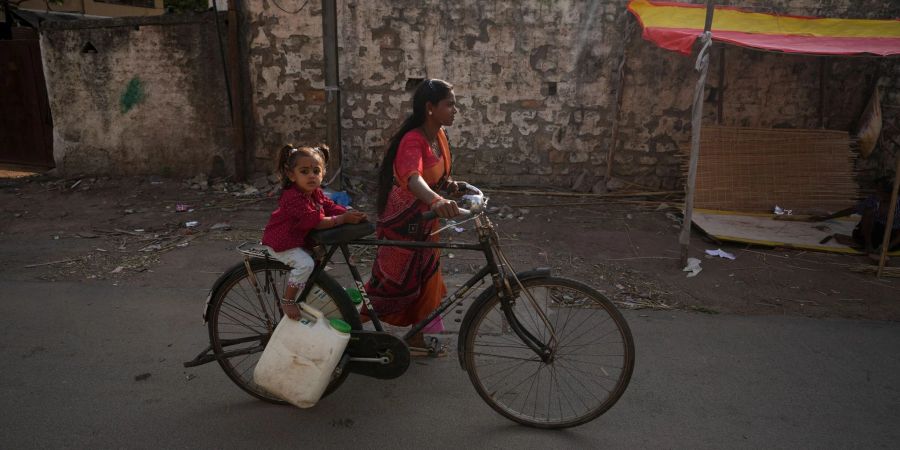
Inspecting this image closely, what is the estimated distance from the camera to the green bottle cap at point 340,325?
2561 mm

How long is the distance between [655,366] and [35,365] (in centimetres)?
364

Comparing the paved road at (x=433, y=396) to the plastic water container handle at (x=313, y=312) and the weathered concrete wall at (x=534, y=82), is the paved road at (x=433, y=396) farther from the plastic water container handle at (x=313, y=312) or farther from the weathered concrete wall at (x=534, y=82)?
the weathered concrete wall at (x=534, y=82)

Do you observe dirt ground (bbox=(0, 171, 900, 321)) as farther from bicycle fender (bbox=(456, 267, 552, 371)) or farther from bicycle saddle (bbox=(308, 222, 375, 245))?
bicycle saddle (bbox=(308, 222, 375, 245))

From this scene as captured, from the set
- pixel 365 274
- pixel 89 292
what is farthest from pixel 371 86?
pixel 89 292

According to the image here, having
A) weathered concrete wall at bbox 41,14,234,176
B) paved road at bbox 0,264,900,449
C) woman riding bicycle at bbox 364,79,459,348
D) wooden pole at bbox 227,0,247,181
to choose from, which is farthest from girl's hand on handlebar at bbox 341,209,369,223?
weathered concrete wall at bbox 41,14,234,176

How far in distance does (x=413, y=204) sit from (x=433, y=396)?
3.42ft

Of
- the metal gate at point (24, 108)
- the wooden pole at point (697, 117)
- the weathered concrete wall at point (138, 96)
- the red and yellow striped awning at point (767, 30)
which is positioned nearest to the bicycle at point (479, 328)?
the wooden pole at point (697, 117)

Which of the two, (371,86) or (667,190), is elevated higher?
(371,86)

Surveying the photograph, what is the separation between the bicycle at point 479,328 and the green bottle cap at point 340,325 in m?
0.07

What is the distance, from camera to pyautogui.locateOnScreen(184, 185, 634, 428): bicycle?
8.24 feet

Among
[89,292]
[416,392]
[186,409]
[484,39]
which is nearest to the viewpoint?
[186,409]

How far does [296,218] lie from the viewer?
8.24 feet

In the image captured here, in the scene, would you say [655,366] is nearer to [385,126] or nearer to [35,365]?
[35,365]

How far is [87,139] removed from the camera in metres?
A: 7.78
